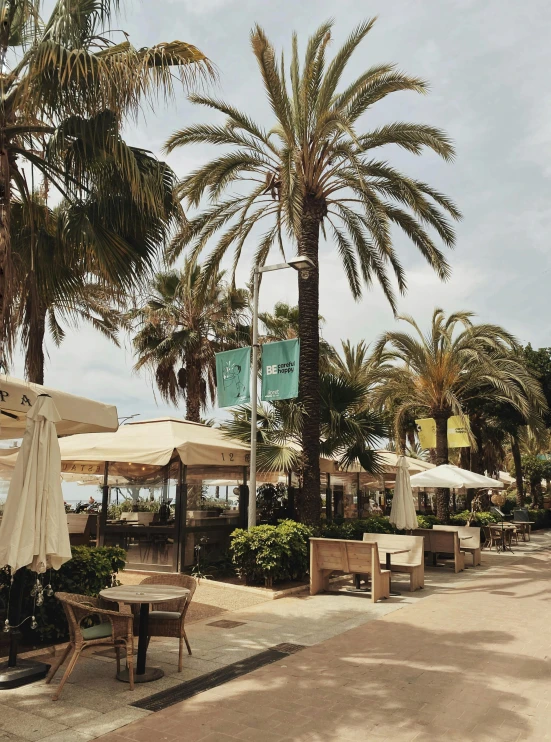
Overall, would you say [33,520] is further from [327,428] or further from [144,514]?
[327,428]

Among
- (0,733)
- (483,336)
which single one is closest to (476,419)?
(483,336)

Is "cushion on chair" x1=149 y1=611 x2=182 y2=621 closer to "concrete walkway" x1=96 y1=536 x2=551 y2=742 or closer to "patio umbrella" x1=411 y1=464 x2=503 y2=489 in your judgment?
"concrete walkway" x1=96 y1=536 x2=551 y2=742

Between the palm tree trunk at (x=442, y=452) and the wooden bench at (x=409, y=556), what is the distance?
874 centimetres

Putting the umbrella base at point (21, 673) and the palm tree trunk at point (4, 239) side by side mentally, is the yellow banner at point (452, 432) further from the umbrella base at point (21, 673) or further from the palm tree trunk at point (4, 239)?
the palm tree trunk at point (4, 239)

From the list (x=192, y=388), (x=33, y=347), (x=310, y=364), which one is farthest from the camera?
(x=192, y=388)

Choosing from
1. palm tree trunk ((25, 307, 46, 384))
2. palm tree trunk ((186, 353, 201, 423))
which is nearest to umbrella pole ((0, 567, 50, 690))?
palm tree trunk ((25, 307, 46, 384))

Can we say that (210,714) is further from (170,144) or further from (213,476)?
(170,144)

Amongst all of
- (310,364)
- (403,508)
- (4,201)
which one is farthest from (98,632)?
(403,508)

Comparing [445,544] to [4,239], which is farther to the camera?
[445,544]

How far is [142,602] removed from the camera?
5504 mm

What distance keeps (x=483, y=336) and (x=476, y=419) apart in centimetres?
490

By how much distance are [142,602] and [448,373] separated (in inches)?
623

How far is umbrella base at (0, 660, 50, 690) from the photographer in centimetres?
531

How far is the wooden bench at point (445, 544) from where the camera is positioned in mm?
13328
